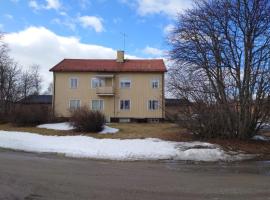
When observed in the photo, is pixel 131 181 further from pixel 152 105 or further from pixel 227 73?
pixel 152 105

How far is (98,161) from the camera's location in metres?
18.1

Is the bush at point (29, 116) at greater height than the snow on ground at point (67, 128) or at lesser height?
greater

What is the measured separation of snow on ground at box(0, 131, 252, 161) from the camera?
766 inches

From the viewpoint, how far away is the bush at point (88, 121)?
29.8 metres

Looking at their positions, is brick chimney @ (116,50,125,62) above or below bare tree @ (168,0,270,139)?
above

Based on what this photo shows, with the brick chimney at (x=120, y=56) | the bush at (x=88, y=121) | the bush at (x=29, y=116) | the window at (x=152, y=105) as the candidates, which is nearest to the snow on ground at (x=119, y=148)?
the bush at (x=88, y=121)

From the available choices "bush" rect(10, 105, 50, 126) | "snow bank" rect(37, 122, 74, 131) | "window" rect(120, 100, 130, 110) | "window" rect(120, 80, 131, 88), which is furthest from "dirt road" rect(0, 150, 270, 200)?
"window" rect(120, 80, 131, 88)

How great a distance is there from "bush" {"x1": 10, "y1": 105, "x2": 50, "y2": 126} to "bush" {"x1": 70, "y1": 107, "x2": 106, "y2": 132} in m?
7.06

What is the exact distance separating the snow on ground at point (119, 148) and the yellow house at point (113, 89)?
33081mm

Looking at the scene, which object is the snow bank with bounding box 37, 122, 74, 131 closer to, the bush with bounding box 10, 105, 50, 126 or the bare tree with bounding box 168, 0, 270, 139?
the bush with bounding box 10, 105, 50, 126

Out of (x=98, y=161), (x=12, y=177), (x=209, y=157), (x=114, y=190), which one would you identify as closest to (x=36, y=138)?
(x=98, y=161)

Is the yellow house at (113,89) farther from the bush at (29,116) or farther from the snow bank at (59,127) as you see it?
the snow bank at (59,127)

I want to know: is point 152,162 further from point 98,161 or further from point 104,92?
point 104,92

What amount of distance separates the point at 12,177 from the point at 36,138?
48.3 feet
